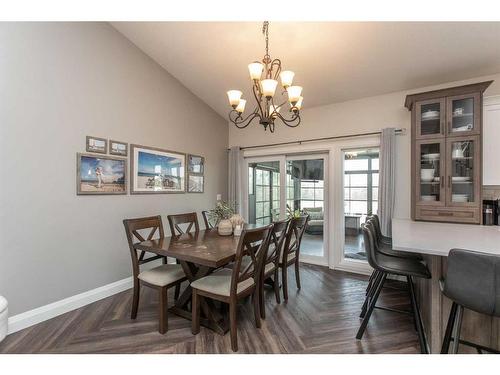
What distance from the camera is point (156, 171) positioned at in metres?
3.34

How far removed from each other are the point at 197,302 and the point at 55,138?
2120 millimetres

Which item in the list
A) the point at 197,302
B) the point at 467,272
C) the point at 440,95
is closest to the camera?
the point at 467,272

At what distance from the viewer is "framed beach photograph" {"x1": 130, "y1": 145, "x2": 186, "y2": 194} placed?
3.07 m

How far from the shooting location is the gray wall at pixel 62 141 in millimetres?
2068

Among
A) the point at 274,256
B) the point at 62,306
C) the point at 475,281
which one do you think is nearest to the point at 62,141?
the point at 62,306

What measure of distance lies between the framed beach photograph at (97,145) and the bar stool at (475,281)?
3.24 meters

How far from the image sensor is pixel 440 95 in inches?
103

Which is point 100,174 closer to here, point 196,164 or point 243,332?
point 196,164

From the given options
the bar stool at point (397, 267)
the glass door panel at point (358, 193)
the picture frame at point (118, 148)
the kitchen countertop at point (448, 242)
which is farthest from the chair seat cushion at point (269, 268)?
the picture frame at point (118, 148)

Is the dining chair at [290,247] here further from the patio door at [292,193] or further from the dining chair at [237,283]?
the patio door at [292,193]

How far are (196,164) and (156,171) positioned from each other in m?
0.80

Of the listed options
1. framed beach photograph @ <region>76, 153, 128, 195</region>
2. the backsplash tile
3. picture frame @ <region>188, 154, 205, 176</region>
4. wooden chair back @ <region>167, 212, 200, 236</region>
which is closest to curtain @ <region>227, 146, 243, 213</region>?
picture frame @ <region>188, 154, 205, 176</region>
